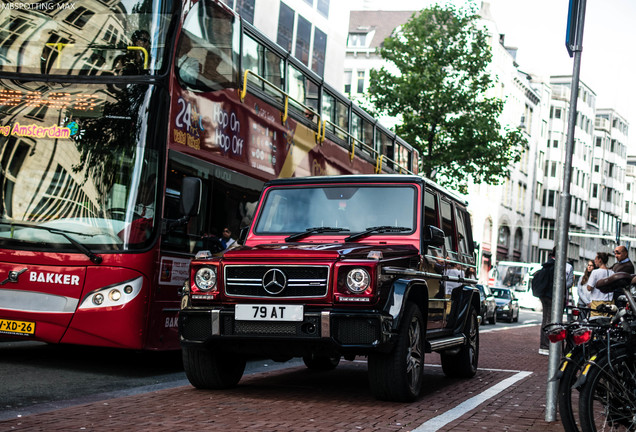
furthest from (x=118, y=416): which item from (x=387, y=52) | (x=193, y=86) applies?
(x=387, y=52)

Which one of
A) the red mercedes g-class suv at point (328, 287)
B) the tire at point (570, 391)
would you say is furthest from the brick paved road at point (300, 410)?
the tire at point (570, 391)

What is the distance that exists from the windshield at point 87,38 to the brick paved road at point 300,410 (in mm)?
3633

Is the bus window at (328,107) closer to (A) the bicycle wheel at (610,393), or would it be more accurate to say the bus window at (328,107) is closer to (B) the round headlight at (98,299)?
(B) the round headlight at (98,299)

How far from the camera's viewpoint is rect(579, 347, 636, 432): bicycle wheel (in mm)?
5992

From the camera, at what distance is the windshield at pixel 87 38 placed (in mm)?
10500

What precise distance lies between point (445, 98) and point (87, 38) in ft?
107

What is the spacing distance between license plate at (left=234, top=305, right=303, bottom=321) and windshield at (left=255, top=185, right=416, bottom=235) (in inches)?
60.9

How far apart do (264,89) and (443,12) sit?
32319 mm

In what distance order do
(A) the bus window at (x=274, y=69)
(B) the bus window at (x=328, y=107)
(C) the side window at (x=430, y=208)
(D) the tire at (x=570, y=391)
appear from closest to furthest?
(D) the tire at (x=570, y=391) → (C) the side window at (x=430, y=208) → (A) the bus window at (x=274, y=69) → (B) the bus window at (x=328, y=107)

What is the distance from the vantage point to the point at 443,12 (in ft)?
144

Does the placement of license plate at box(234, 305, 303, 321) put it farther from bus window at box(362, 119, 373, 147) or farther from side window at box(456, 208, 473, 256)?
bus window at box(362, 119, 373, 147)

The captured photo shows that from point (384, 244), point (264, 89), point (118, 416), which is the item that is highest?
point (264, 89)

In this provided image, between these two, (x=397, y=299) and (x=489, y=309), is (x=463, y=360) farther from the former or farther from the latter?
(x=489, y=309)

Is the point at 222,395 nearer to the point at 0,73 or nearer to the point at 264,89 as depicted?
the point at 0,73
